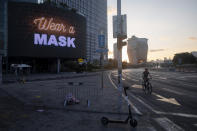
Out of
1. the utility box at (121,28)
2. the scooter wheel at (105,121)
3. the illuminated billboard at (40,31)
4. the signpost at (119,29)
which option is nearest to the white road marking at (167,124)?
the signpost at (119,29)

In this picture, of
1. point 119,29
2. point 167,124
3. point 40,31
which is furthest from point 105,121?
point 40,31

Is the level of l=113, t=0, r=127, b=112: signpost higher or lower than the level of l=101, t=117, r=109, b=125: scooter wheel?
higher

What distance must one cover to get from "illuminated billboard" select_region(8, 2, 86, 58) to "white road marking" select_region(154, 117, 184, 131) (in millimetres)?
46526

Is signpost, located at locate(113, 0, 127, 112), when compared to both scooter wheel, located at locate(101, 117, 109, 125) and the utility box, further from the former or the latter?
scooter wheel, located at locate(101, 117, 109, 125)

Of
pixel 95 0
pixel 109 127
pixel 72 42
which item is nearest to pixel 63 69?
pixel 72 42

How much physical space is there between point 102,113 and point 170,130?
279 centimetres

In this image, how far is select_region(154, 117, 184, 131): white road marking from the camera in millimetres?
4969

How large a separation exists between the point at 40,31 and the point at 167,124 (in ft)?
157

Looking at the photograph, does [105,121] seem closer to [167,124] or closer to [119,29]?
[167,124]

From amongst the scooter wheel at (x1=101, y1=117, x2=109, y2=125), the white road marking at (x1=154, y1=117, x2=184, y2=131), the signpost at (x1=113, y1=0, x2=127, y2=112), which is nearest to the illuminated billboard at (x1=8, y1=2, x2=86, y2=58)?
the signpost at (x1=113, y1=0, x2=127, y2=112)

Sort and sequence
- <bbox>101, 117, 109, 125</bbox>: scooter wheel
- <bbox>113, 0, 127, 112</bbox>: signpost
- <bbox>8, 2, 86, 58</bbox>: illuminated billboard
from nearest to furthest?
<bbox>101, 117, 109, 125</bbox>: scooter wheel
<bbox>113, 0, 127, 112</bbox>: signpost
<bbox>8, 2, 86, 58</bbox>: illuminated billboard

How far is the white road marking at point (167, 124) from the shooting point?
497 cm

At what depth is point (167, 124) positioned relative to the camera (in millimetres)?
5332

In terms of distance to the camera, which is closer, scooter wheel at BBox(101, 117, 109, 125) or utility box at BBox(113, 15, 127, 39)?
scooter wheel at BBox(101, 117, 109, 125)
